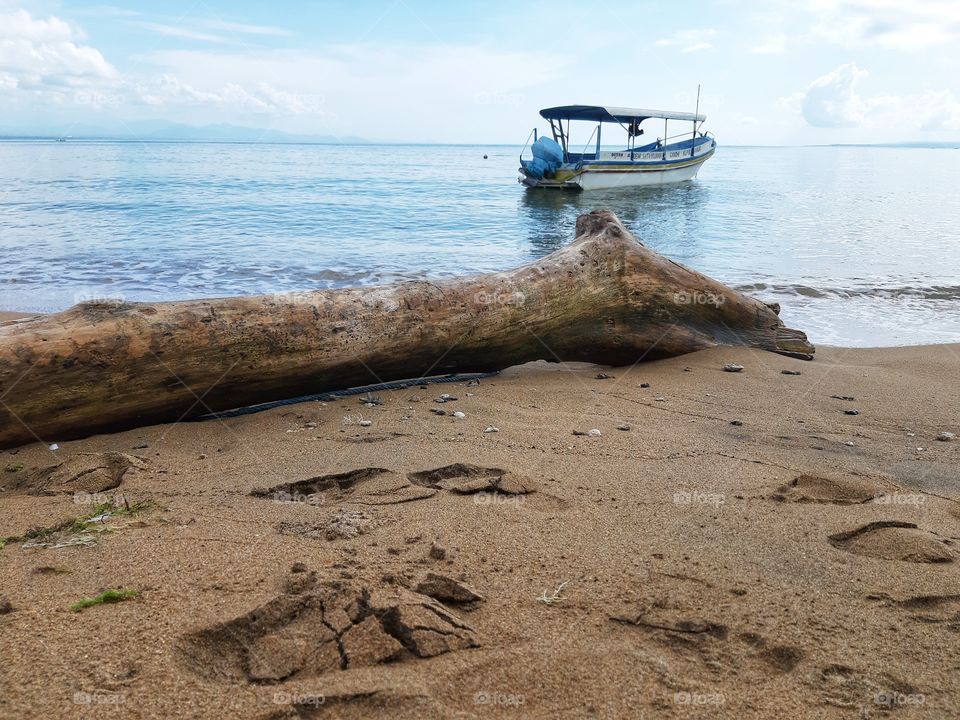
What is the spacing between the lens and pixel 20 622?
209 centimetres

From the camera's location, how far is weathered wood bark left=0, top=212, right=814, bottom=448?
381cm

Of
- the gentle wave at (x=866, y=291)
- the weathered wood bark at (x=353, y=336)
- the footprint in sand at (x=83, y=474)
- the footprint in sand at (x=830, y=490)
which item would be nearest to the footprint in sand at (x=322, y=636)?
the footprint in sand at (x=83, y=474)

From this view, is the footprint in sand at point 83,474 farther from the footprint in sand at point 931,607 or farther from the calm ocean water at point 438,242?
the calm ocean water at point 438,242

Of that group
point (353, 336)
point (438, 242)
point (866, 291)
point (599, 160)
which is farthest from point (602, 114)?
point (353, 336)

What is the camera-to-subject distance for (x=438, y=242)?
16.1 meters

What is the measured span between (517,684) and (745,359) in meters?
4.53

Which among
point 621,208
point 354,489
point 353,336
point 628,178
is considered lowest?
point 354,489

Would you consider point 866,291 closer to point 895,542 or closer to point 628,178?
point 895,542

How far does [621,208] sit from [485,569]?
2468cm

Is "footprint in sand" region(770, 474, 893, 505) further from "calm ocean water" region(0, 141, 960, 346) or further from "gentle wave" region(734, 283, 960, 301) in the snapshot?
"gentle wave" region(734, 283, 960, 301)

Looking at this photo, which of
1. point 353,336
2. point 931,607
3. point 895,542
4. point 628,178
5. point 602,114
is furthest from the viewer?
point 628,178

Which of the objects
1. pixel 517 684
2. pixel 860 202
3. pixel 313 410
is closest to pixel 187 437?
pixel 313 410

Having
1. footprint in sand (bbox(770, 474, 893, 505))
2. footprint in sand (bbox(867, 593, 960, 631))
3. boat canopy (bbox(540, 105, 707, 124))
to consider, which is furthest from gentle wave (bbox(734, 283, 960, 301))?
boat canopy (bbox(540, 105, 707, 124))

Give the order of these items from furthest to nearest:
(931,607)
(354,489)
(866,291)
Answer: (866,291) → (354,489) → (931,607)
